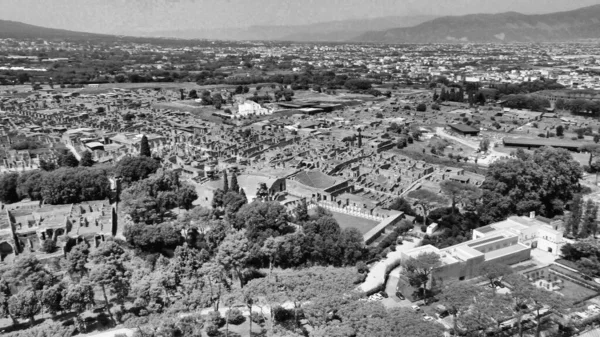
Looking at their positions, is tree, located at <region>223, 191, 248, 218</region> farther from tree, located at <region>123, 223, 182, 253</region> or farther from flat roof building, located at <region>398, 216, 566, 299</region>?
flat roof building, located at <region>398, 216, 566, 299</region>

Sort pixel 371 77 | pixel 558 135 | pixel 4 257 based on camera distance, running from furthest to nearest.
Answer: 1. pixel 371 77
2. pixel 558 135
3. pixel 4 257

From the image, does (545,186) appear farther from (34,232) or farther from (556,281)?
(34,232)

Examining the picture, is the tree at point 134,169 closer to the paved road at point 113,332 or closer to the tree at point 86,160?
the tree at point 86,160

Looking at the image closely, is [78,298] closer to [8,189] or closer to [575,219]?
[8,189]

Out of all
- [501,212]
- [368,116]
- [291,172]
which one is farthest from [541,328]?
[368,116]

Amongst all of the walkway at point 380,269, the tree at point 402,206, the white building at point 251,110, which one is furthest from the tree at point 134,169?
the white building at point 251,110

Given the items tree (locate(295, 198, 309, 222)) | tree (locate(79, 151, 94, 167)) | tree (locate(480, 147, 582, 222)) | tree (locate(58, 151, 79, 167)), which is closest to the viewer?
tree (locate(295, 198, 309, 222))

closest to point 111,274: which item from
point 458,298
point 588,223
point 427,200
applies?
point 458,298

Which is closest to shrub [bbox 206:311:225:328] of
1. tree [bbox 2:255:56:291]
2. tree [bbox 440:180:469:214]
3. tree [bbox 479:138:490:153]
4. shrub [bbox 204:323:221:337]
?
shrub [bbox 204:323:221:337]
